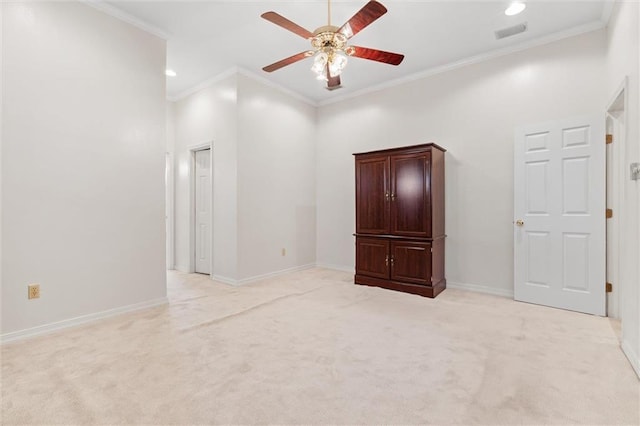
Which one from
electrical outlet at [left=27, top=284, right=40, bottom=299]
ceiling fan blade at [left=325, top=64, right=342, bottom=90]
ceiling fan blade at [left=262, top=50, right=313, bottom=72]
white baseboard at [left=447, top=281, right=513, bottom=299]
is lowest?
white baseboard at [left=447, top=281, right=513, bottom=299]

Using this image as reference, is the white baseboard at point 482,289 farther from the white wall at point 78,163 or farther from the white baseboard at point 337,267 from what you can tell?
the white wall at point 78,163

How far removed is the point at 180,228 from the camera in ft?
18.0

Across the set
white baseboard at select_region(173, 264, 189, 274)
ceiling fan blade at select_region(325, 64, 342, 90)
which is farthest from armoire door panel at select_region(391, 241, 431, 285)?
white baseboard at select_region(173, 264, 189, 274)

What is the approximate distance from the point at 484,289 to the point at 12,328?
489 cm

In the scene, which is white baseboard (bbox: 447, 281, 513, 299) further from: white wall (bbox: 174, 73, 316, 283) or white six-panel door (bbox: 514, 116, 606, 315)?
white wall (bbox: 174, 73, 316, 283)

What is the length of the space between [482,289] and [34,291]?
4.79m

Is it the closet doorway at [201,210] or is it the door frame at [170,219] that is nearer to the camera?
the closet doorway at [201,210]

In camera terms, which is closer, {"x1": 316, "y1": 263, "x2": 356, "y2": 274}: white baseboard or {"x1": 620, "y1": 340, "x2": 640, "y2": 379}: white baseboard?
{"x1": 620, "y1": 340, "x2": 640, "y2": 379}: white baseboard

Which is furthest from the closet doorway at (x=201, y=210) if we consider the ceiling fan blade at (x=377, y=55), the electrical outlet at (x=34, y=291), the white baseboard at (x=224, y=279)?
the ceiling fan blade at (x=377, y=55)

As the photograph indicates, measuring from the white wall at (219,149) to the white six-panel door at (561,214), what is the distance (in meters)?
3.69

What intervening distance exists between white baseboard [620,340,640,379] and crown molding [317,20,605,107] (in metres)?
3.19

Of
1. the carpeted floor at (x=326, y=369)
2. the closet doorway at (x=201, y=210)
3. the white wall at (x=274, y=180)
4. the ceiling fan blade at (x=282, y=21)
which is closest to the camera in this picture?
the carpeted floor at (x=326, y=369)

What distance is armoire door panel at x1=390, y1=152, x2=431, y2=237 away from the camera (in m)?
3.87

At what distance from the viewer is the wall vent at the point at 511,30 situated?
132 inches
